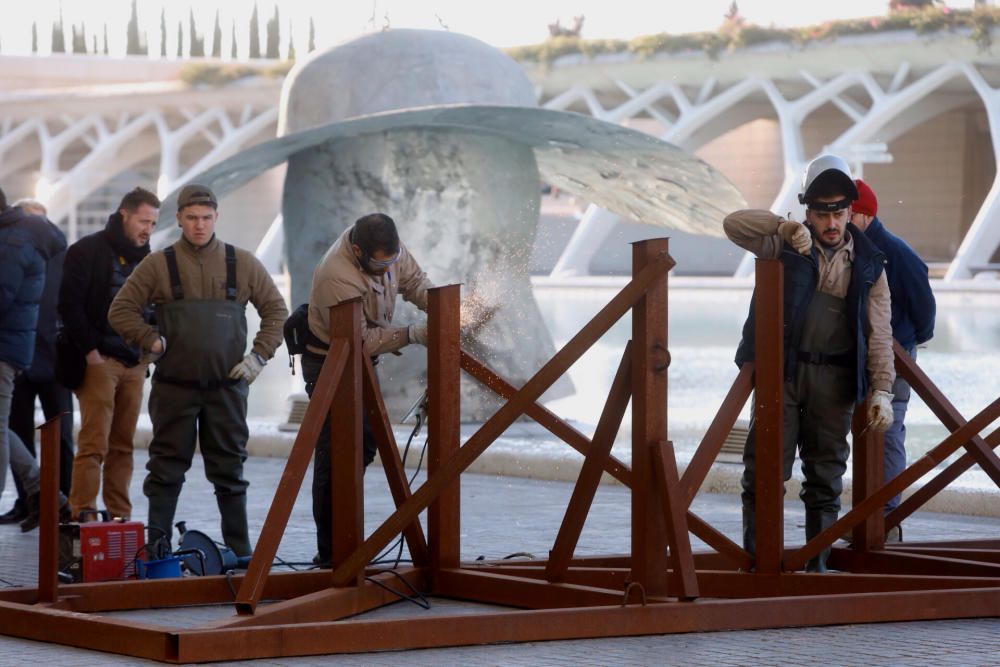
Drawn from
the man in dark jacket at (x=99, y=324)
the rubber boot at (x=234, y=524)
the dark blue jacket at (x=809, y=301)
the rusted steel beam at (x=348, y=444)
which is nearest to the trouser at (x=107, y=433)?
the man in dark jacket at (x=99, y=324)

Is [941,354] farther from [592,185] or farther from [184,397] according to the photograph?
[184,397]

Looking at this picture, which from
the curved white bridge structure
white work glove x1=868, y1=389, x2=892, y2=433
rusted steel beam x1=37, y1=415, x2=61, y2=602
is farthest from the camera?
the curved white bridge structure

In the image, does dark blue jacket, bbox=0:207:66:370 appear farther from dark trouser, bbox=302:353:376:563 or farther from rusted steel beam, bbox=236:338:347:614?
rusted steel beam, bbox=236:338:347:614

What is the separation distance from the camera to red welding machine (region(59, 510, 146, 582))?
Result: 645 cm

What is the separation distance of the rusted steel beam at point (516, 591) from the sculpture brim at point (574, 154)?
19.6ft

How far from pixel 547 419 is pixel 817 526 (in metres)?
1.18

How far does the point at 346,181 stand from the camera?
1324 cm

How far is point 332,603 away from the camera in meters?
5.75

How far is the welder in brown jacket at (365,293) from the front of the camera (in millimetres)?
6578

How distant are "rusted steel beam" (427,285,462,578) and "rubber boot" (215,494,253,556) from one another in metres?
1.18

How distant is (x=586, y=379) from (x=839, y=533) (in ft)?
44.3

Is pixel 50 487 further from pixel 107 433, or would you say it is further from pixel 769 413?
pixel 769 413

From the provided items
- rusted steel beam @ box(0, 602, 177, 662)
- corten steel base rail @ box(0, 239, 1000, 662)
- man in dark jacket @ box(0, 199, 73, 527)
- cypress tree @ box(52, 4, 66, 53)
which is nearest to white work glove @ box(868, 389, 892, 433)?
corten steel base rail @ box(0, 239, 1000, 662)

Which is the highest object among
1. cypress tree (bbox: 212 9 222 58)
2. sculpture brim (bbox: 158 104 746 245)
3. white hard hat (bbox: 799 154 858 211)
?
cypress tree (bbox: 212 9 222 58)
